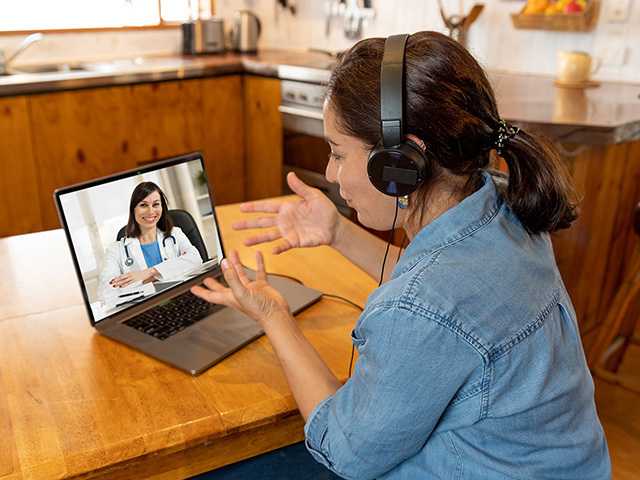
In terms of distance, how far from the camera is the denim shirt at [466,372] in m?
0.80

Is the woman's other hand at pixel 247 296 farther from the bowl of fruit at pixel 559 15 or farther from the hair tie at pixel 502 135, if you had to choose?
the bowl of fruit at pixel 559 15

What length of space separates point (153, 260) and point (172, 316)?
0.34 feet

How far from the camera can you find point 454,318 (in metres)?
0.79

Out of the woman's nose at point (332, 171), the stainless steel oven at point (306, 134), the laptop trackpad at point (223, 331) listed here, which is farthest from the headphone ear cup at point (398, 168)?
the stainless steel oven at point (306, 134)

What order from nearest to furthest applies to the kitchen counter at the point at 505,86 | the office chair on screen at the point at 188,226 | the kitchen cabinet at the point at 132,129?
the office chair on screen at the point at 188,226 → the kitchen counter at the point at 505,86 → the kitchen cabinet at the point at 132,129

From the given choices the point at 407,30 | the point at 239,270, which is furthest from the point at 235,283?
the point at 407,30

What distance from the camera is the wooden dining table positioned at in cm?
87

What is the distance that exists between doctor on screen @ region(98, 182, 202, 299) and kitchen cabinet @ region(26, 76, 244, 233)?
6.11 ft

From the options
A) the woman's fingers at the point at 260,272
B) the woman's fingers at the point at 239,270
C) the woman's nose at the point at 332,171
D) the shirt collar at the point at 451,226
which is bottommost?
the woman's fingers at the point at 260,272

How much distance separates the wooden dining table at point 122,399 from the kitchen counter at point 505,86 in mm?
705

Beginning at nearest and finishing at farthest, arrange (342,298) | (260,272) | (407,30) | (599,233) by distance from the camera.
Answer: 1. (260,272)
2. (342,298)
3. (599,233)
4. (407,30)

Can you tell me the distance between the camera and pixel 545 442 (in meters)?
0.87

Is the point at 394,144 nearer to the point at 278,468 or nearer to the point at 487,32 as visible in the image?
the point at 278,468

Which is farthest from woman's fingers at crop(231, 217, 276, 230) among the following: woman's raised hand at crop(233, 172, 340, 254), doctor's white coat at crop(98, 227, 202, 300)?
doctor's white coat at crop(98, 227, 202, 300)
